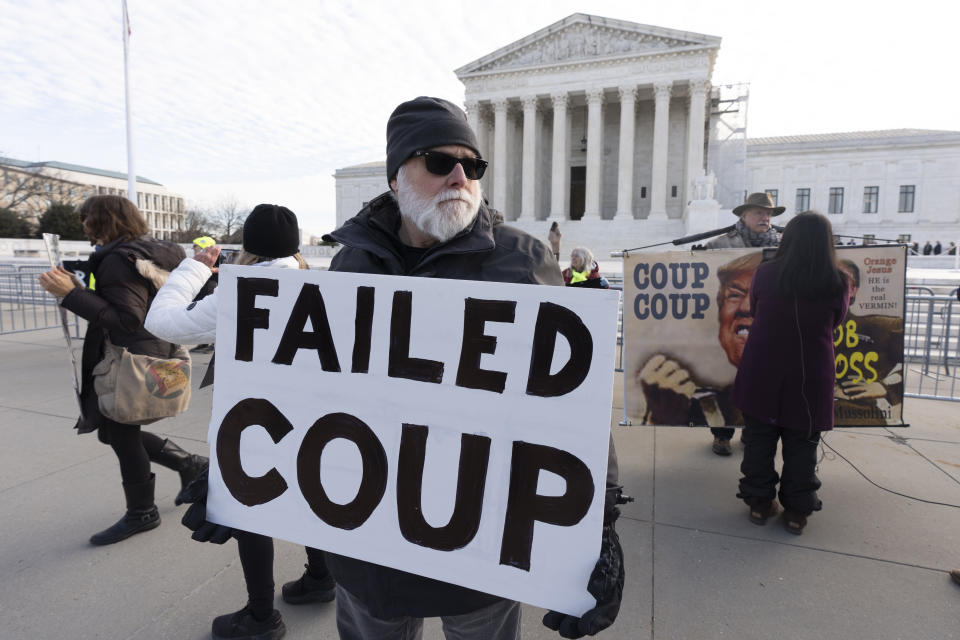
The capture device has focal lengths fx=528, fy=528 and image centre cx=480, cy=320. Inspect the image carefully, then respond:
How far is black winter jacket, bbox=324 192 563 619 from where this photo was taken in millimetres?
1452

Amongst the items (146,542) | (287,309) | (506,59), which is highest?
(506,59)

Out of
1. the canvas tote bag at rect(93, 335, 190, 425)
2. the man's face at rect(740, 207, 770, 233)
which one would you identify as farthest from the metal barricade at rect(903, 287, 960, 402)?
the canvas tote bag at rect(93, 335, 190, 425)

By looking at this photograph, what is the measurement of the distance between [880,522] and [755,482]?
80cm

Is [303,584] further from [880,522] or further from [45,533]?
[880,522]

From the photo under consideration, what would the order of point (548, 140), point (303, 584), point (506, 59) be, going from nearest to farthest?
point (303, 584) < point (506, 59) < point (548, 140)

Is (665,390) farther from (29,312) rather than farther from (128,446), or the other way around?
(29,312)

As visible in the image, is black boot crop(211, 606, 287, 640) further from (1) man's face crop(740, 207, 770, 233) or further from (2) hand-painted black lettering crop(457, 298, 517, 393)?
Result: (1) man's face crop(740, 207, 770, 233)

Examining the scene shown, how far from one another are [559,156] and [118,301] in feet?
125

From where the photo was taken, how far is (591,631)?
1206 millimetres

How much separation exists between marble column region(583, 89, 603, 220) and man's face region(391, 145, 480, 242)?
1435 inches

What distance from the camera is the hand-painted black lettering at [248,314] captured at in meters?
1.60

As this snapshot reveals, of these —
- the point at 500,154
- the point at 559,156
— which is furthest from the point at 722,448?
A: the point at 500,154

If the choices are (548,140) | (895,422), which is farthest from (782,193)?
(895,422)

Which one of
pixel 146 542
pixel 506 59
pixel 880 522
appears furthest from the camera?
pixel 506 59
